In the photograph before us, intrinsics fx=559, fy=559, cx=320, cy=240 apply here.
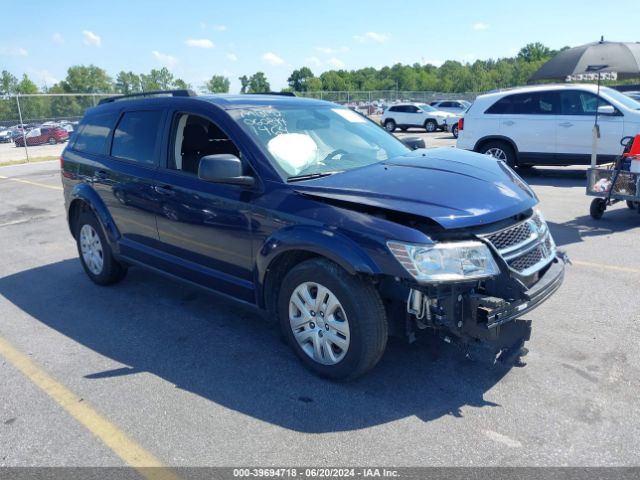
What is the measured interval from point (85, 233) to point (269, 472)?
3.86 m

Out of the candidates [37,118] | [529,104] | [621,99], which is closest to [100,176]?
[529,104]

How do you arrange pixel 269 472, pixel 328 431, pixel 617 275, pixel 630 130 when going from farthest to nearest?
1. pixel 630 130
2. pixel 617 275
3. pixel 328 431
4. pixel 269 472

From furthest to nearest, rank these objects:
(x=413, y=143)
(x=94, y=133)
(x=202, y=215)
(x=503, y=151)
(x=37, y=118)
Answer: (x=37, y=118) < (x=503, y=151) < (x=94, y=133) < (x=413, y=143) < (x=202, y=215)

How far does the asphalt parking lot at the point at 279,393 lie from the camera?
296cm

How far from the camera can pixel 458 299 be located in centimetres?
314

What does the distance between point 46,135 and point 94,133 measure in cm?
2728

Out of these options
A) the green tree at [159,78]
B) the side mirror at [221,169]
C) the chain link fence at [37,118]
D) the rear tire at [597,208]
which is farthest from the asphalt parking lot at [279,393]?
the green tree at [159,78]

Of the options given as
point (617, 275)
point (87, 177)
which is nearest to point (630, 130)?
point (617, 275)

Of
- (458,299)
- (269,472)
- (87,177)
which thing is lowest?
(269,472)

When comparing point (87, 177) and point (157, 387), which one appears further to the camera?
point (87, 177)

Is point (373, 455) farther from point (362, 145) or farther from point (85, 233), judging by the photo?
point (85, 233)

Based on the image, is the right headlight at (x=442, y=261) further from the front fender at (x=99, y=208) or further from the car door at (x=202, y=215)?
the front fender at (x=99, y=208)

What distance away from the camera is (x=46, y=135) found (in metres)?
29.6

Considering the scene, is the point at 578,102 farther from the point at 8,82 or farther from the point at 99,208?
the point at 8,82
